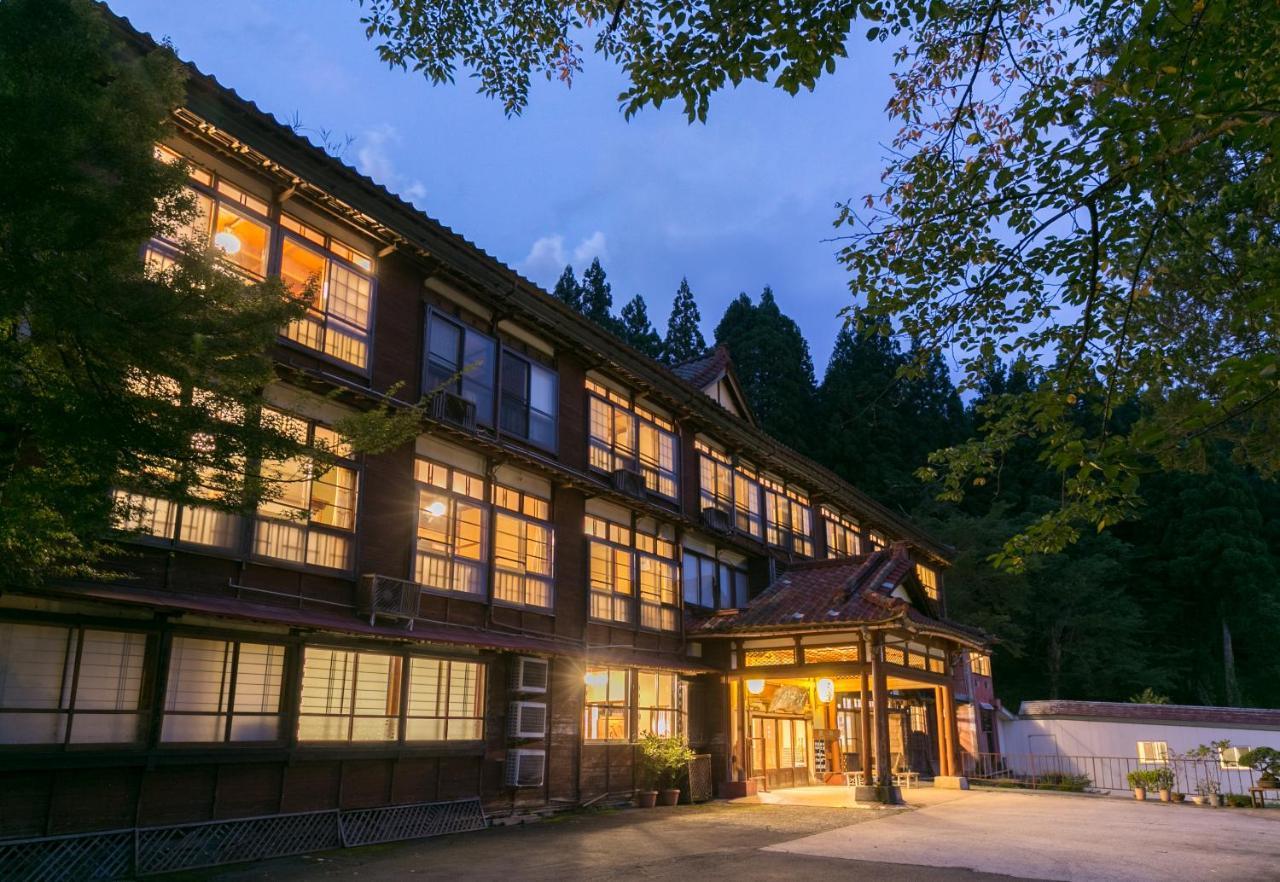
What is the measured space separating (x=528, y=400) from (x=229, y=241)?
21.6ft

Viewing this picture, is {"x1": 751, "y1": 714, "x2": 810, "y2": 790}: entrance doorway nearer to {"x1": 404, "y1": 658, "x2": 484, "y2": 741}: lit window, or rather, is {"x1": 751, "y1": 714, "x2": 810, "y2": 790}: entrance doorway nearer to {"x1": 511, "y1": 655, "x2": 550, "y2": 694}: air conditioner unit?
{"x1": 511, "y1": 655, "x2": 550, "y2": 694}: air conditioner unit

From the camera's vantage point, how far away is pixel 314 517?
1327 cm

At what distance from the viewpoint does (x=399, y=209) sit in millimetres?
14859

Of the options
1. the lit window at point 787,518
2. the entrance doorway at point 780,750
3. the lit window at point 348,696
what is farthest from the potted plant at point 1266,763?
the lit window at point 348,696

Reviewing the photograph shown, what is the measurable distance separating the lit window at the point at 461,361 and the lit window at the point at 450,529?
1292 mm

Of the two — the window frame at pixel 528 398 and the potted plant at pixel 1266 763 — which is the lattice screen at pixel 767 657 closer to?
the window frame at pixel 528 398

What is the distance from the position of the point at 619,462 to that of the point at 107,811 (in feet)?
40.1

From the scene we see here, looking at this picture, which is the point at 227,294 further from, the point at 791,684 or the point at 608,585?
the point at 791,684

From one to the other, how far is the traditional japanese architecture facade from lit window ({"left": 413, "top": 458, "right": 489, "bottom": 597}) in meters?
0.05

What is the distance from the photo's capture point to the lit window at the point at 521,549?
16656mm

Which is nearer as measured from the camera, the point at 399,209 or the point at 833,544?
the point at 399,209

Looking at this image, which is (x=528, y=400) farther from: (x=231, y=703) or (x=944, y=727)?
(x=944, y=727)

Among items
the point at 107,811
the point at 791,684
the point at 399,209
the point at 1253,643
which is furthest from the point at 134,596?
the point at 1253,643

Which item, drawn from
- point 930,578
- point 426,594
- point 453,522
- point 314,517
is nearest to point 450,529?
A: point 453,522
